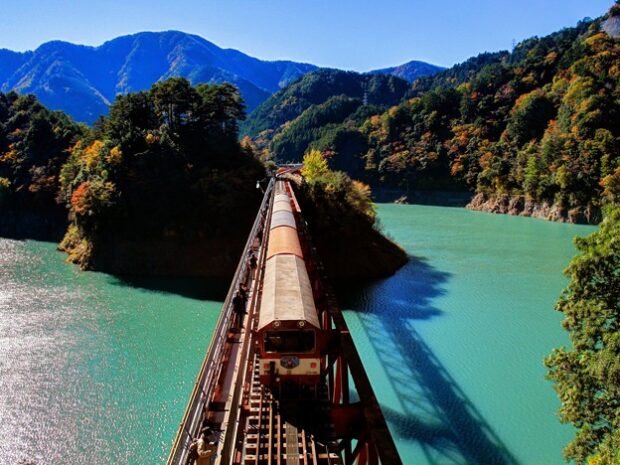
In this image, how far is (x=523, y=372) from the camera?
2130 cm

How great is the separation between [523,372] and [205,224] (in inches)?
1103

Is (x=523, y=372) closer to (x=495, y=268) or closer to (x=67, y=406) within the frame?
(x=67, y=406)

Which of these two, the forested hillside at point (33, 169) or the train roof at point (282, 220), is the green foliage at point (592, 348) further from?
the forested hillside at point (33, 169)

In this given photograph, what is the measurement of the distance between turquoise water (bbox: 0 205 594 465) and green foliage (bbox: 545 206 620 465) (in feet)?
10.8

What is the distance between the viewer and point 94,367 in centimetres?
2191

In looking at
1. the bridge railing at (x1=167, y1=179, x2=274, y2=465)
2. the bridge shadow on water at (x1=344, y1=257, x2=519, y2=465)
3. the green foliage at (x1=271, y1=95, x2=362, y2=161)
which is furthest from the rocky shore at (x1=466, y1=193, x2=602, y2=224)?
the bridge railing at (x1=167, y1=179, x2=274, y2=465)

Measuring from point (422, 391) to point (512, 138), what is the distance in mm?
86033

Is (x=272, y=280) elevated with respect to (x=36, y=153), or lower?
lower

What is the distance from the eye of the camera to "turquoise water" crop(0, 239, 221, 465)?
1599 centimetres

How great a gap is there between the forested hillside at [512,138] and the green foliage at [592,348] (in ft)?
196

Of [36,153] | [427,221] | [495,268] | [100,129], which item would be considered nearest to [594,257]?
[495,268]

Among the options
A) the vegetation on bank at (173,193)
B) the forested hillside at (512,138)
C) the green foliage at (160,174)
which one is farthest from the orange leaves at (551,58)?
the green foliage at (160,174)

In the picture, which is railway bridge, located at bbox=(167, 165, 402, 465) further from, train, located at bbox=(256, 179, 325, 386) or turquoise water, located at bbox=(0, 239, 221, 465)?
turquoise water, located at bbox=(0, 239, 221, 465)

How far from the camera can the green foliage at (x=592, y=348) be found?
487 inches
